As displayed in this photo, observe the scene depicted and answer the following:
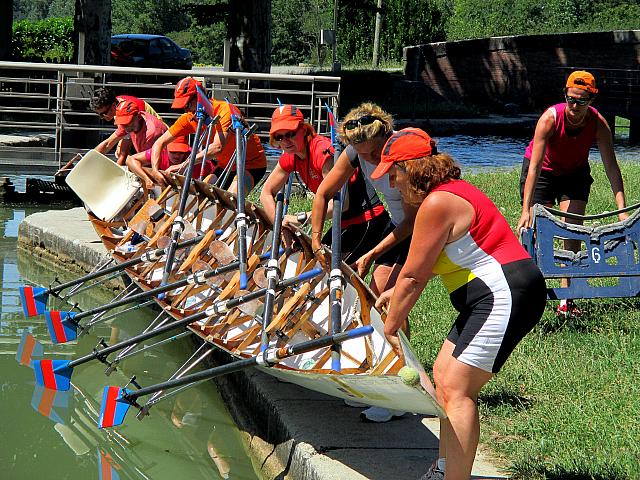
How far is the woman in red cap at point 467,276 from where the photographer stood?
173 inches

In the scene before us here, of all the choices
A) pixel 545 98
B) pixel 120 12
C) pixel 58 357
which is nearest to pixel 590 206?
pixel 58 357

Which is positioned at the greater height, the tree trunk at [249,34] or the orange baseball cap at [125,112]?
the tree trunk at [249,34]

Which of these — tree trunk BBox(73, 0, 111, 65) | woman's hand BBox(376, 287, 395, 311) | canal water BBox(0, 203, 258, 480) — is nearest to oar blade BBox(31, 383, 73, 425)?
canal water BBox(0, 203, 258, 480)

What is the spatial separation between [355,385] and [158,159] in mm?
5406

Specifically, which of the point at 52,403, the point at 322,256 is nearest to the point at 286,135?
the point at 322,256

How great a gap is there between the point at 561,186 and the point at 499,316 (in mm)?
3663

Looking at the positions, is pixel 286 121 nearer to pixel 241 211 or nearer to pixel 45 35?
pixel 241 211

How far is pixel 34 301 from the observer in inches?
383

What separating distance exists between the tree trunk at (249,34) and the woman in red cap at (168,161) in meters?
11.1

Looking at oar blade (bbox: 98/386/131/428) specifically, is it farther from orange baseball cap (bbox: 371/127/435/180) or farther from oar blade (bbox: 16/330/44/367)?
orange baseball cap (bbox: 371/127/435/180)

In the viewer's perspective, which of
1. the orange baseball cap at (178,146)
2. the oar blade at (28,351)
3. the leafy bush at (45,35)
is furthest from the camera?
the leafy bush at (45,35)

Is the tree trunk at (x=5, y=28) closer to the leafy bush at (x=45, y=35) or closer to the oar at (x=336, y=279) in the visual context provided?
the leafy bush at (x=45, y=35)

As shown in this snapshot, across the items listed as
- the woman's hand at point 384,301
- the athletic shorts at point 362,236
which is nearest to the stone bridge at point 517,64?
the athletic shorts at point 362,236

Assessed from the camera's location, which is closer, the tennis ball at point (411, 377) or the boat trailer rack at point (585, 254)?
the tennis ball at point (411, 377)
